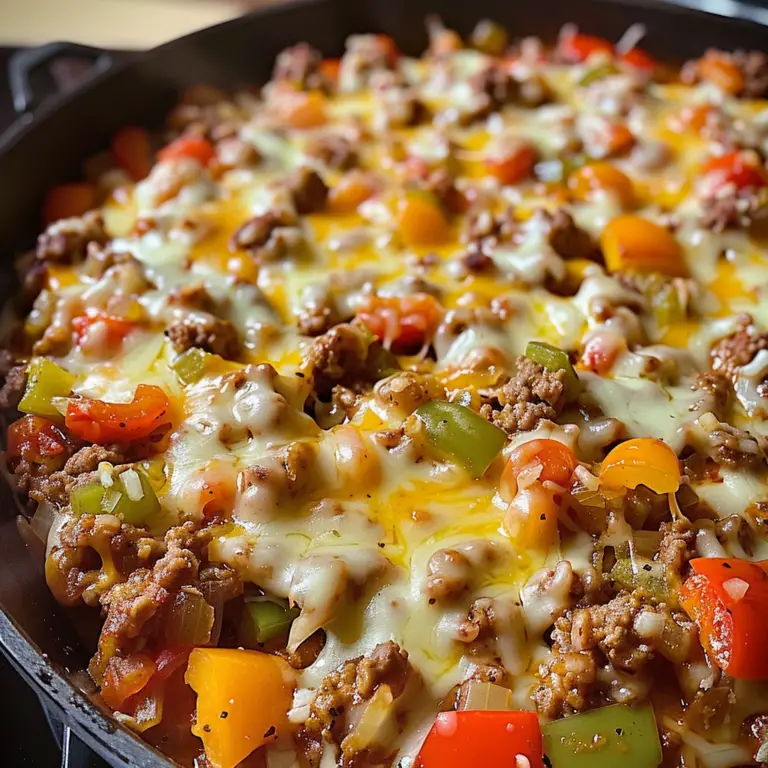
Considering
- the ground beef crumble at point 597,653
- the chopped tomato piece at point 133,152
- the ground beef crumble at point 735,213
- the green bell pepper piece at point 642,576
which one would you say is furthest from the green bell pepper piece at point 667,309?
the chopped tomato piece at point 133,152

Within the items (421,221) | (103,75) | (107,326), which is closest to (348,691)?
(107,326)

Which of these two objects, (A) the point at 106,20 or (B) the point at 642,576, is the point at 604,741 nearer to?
(B) the point at 642,576

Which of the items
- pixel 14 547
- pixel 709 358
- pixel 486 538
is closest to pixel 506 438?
pixel 486 538

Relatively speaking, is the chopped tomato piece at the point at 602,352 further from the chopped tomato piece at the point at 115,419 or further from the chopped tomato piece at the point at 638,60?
the chopped tomato piece at the point at 638,60

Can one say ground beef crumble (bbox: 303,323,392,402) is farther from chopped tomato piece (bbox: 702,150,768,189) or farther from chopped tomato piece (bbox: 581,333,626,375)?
chopped tomato piece (bbox: 702,150,768,189)

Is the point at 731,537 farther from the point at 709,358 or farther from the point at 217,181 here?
the point at 217,181
